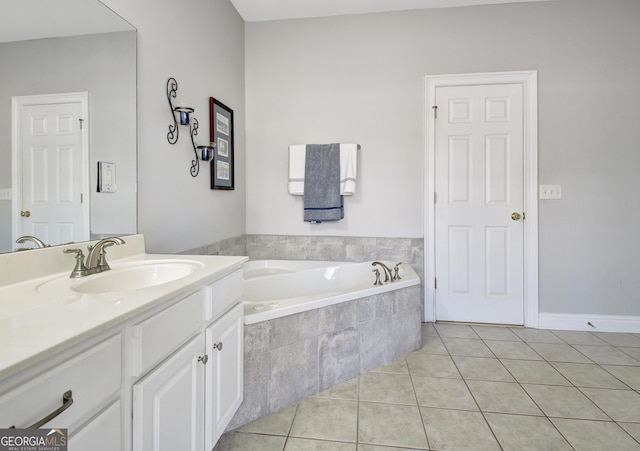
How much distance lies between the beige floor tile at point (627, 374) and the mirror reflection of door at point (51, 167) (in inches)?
114

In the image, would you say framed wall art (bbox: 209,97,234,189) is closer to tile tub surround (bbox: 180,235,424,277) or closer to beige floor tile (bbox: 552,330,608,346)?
tile tub surround (bbox: 180,235,424,277)

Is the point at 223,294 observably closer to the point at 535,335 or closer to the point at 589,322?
the point at 535,335

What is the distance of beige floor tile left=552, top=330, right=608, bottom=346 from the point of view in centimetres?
230

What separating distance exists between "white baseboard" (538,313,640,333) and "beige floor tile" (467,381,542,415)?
1131 mm

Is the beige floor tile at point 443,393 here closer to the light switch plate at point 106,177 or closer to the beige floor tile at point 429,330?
the beige floor tile at point 429,330

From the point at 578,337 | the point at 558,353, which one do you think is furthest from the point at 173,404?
the point at 578,337

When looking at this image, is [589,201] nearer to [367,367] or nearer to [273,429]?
[367,367]

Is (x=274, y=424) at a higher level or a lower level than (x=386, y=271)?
lower

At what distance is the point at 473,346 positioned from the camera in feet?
7.39

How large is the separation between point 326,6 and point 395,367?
2.85 m

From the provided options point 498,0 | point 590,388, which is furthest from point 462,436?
point 498,0

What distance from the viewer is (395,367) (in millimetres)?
1962

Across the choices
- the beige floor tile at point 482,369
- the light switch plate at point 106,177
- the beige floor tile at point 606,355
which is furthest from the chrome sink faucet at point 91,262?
the beige floor tile at point 606,355

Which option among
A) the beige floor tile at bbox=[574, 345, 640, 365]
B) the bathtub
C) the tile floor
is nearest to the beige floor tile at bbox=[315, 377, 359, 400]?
the tile floor
